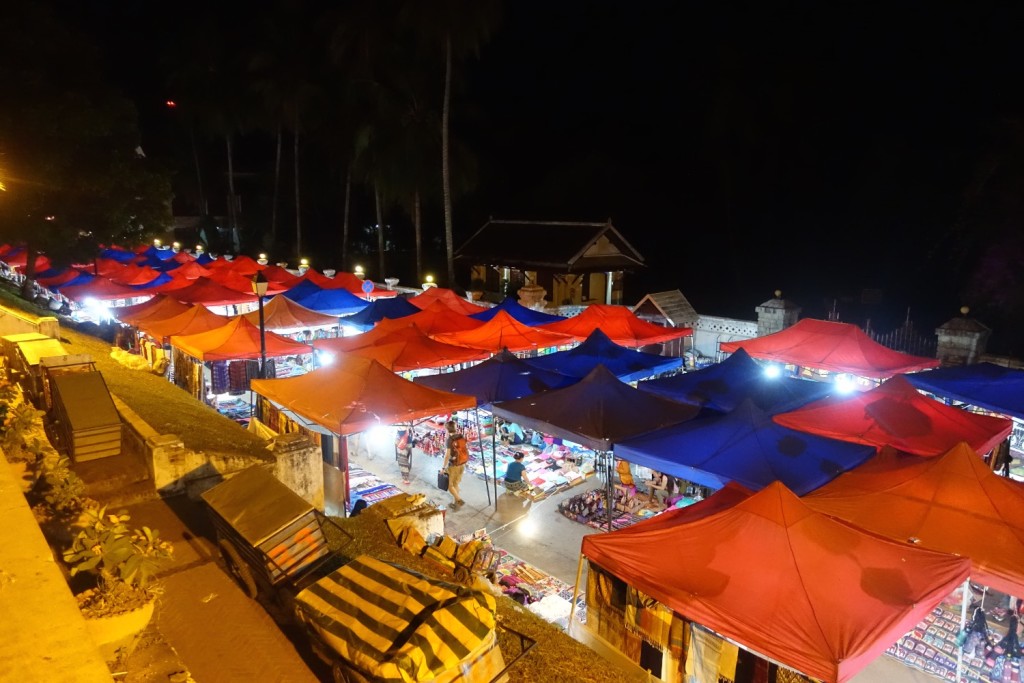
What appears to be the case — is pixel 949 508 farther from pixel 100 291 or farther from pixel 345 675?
pixel 100 291

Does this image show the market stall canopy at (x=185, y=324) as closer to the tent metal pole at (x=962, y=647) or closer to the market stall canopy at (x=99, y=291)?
the market stall canopy at (x=99, y=291)

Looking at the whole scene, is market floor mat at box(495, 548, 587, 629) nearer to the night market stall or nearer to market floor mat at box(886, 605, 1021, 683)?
market floor mat at box(886, 605, 1021, 683)

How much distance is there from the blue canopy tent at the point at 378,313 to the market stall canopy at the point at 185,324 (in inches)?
147

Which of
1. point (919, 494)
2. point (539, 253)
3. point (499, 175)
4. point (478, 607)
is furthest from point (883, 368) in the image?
point (499, 175)

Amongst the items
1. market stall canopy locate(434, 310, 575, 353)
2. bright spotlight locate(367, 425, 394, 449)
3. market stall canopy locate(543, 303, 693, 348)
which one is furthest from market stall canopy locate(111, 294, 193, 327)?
market stall canopy locate(543, 303, 693, 348)

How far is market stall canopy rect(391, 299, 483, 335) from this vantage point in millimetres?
17375

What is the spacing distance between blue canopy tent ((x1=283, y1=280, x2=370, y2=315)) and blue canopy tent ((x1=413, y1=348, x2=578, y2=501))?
901 centimetres

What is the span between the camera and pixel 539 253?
2980 cm

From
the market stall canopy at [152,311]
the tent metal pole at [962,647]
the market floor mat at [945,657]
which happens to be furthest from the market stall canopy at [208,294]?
the tent metal pole at [962,647]

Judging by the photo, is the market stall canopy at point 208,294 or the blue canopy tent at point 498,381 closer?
the blue canopy tent at point 498,381

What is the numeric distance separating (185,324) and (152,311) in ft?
7.23

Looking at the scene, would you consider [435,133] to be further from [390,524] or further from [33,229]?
[390,524]

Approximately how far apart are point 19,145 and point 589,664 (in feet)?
66.2

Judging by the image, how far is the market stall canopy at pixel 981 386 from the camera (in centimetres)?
1191
